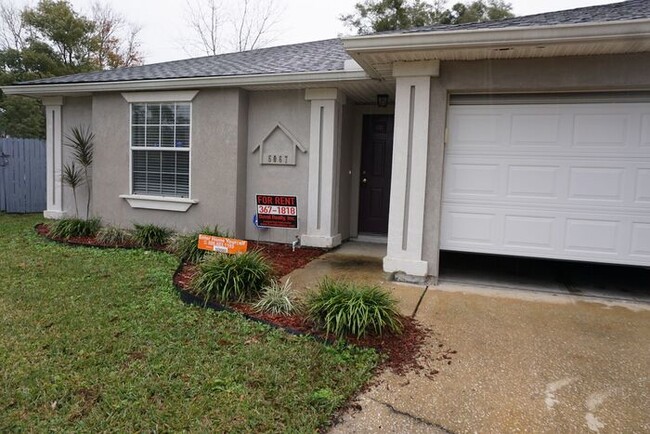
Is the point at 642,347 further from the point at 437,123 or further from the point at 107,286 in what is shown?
the point at 107,286

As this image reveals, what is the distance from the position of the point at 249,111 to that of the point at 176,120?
1331 millimetres

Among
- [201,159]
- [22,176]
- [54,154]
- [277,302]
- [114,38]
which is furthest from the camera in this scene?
[114,38]

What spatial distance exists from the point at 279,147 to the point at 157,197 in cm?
249

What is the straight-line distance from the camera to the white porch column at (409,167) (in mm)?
5324

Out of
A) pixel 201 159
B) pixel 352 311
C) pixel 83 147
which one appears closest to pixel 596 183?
pixel 352 311

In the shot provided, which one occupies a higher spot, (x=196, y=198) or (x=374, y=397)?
(x=196, y=198)

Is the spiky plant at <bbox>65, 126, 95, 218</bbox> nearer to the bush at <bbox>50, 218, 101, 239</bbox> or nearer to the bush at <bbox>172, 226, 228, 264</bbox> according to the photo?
the bush at <bbox>50, 218, 101, 239</bbox>

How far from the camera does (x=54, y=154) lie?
966cm

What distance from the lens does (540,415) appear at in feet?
8.82

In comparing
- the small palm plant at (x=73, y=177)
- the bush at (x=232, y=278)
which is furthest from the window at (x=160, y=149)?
the bush at (x=232, y=278)

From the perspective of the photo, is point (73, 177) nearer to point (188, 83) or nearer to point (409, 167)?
point (188, 83)

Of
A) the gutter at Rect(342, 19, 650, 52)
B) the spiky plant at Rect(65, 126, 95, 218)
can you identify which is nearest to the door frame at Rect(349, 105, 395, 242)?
the gutter at Rect(342, 19, 650, 52)

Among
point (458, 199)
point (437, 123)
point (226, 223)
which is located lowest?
point (226, 223)

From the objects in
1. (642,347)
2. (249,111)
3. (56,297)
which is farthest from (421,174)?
(56,297)
